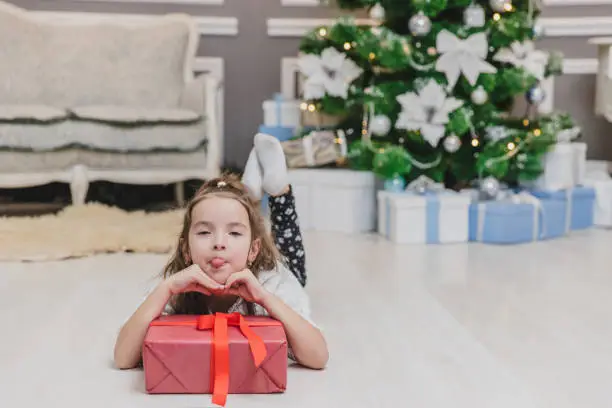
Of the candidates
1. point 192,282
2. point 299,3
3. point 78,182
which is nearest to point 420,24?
point 299,3

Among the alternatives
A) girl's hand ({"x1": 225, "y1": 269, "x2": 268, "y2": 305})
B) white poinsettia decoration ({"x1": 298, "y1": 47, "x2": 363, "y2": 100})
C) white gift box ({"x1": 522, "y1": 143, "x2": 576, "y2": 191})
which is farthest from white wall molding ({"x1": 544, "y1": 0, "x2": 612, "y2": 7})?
girl's hand ({"x1": 225, "y1": 269, "x2": 268, "y2": 305})

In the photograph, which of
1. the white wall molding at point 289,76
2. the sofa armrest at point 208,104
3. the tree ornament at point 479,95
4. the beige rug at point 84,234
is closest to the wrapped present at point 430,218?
the tree ornament at point 479,95

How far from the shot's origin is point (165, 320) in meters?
1.50

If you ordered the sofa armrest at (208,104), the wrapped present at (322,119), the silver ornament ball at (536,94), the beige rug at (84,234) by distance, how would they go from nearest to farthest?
the beige rug at (84,234)
the silver ornament ball at (536,94)
the wrapped present at (322,119)
the sofa armrest at (208,104)

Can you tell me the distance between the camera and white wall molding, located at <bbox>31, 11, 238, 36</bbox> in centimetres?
394

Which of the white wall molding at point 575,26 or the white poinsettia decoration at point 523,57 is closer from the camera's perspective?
the white poinsettia decoration at point 523,57

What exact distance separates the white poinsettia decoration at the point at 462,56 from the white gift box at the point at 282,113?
722 millimetres

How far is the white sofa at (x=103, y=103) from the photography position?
3373 mm

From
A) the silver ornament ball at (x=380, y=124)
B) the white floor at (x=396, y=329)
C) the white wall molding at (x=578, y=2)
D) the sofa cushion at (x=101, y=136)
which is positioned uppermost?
the white wall molding at (x=578, y=2)

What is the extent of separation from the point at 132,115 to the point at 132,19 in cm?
77

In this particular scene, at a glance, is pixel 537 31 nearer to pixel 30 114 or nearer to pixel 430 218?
pixel 430 218

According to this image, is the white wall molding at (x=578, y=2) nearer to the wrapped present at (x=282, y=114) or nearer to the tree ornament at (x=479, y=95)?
the tree ornament at (x=479, y=95)

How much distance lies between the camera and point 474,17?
3057 millimetres

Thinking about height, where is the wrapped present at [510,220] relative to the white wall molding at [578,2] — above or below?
below
